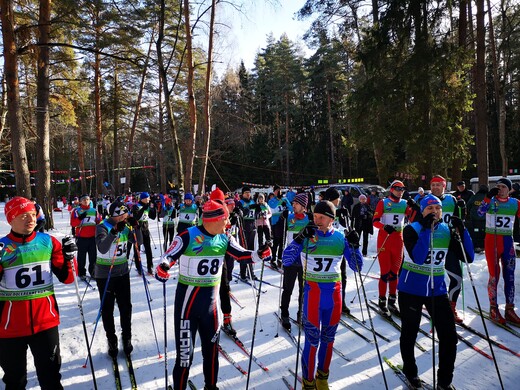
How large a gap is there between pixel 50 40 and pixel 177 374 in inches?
570

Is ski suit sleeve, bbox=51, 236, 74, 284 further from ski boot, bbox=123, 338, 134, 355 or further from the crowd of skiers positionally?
ski boot, bbox=123, 338, 134, 355

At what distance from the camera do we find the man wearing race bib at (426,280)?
3553 millimetres

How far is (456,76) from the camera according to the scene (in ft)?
49.2

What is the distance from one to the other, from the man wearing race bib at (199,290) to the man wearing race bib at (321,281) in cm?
86

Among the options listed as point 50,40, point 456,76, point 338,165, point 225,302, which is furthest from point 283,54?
point 225,302

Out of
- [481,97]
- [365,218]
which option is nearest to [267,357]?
[365,218]

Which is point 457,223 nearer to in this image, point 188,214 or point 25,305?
point 25,305

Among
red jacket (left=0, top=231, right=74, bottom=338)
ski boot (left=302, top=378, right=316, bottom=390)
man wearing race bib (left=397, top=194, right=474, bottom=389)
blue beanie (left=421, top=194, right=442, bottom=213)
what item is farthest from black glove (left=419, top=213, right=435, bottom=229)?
red jacket (left=0, top=231, right=74, bottom=338)

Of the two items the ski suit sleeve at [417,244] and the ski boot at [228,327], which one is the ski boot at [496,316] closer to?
the ski suit sleeve at [417,244]

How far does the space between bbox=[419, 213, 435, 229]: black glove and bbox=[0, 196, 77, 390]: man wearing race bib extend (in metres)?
3.80

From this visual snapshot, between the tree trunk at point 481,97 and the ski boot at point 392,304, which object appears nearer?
the ski boot at point 392,304

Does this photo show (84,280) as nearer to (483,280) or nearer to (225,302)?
(225,302)

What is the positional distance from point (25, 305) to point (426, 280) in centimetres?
392

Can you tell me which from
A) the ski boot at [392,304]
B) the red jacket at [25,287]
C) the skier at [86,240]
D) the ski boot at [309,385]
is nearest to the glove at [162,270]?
the red jacket at [25,287]
